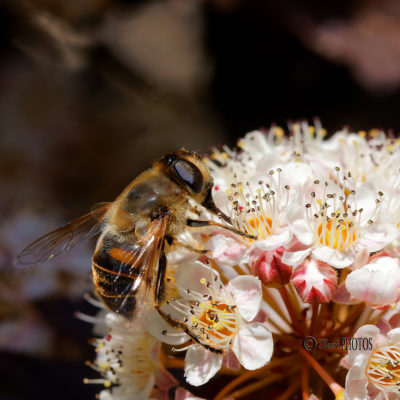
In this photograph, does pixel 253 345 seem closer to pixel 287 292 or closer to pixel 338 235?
pixel 287 292

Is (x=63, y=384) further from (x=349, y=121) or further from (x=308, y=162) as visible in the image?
(x=349, y=121)

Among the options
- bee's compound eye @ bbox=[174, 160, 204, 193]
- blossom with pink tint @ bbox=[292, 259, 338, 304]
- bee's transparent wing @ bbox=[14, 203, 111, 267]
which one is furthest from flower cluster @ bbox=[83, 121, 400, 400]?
bee's transparent wing @ bbox=[14, 203, 111, 267]

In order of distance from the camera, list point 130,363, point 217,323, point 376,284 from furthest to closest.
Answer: point 130,363, point 217,323, point 376,284

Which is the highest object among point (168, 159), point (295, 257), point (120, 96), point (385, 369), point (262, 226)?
point (120, 96)

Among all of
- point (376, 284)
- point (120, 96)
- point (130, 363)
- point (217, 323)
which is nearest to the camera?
point (376, 284)

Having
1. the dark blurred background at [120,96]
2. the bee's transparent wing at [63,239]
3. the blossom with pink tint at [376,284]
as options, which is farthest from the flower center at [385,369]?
the dark blurred background at [120,96]

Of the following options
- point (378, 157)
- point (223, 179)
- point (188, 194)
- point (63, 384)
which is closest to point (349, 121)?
point (378, 157)

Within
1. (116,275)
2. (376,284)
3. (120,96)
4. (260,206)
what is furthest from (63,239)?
(120,96)
